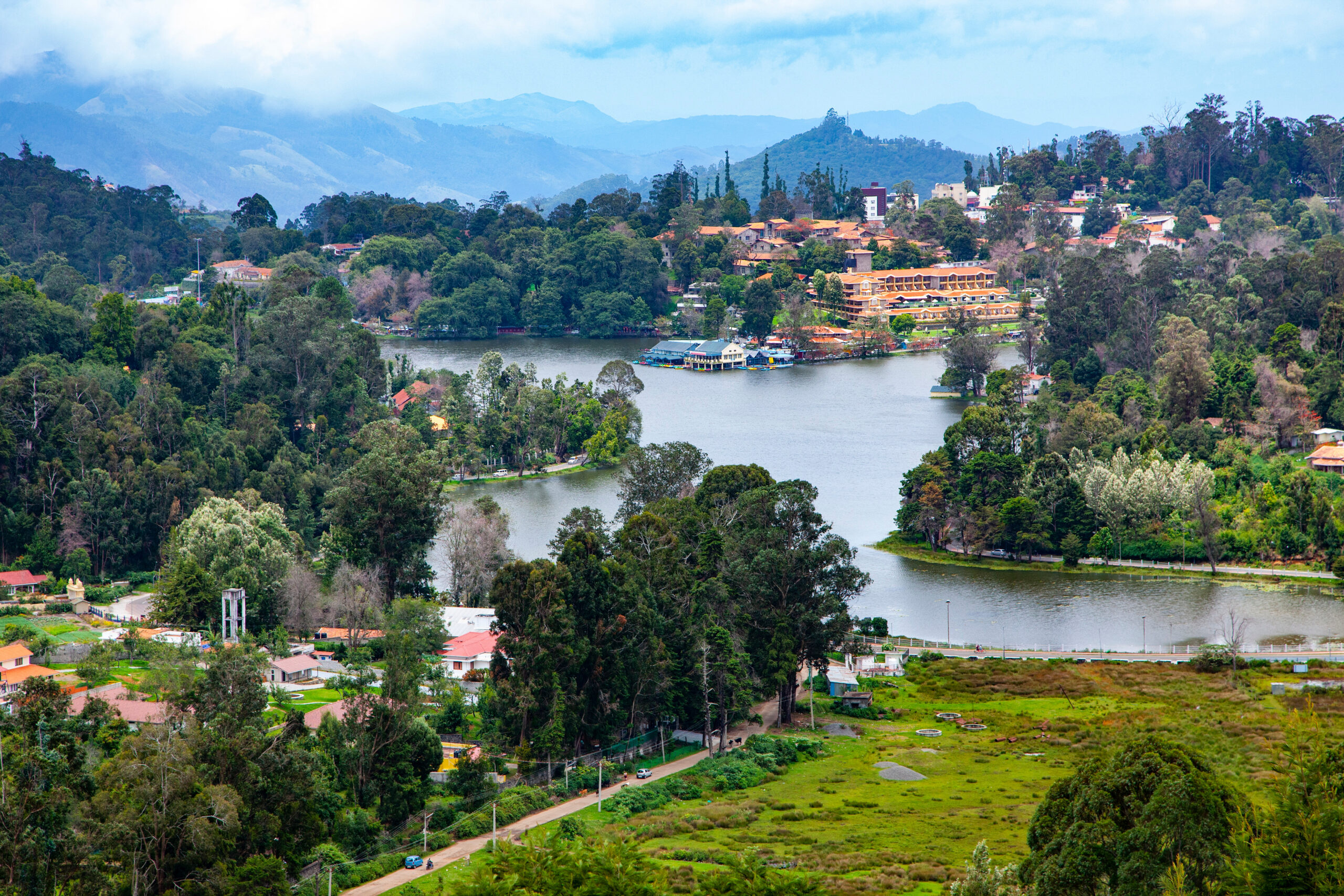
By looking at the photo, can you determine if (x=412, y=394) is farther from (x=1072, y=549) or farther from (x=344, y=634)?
(x=1072, y=549)

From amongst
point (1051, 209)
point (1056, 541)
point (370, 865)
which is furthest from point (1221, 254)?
point (370, 865)

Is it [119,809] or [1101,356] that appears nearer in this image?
[119,809]

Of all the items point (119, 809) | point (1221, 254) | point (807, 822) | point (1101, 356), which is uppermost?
point (1221, 254)

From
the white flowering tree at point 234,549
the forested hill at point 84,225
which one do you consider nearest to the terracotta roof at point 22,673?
the white flowering tree at point 234,549

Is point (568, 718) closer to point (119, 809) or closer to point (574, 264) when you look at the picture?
point (119, 809)

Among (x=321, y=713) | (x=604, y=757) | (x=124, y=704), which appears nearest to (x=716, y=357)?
(x=604, y=757)

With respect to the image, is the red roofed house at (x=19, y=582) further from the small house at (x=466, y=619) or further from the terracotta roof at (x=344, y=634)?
the small house at (x=466, y=619)
